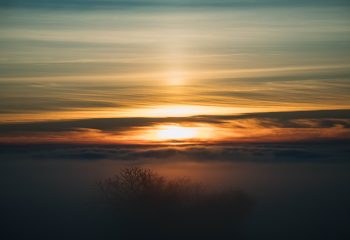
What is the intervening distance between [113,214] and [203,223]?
22.7 ft

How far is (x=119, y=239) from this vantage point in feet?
206

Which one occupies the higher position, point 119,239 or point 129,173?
point 129,173

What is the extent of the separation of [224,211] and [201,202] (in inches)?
73.2

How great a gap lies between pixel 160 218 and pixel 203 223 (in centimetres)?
378

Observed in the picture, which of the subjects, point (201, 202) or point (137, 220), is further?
point (201, 202)

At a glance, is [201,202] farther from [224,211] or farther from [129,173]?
[129,173]

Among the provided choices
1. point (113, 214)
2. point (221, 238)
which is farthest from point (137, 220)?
point (221, 238)

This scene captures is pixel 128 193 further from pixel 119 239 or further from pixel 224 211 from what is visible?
pixel 224 211

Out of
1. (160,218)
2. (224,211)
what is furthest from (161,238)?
(224,211)

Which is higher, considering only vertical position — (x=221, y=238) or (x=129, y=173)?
(x=129, y=173)

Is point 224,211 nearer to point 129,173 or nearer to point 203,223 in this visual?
point 203,223

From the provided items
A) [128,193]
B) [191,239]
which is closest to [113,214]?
[128,193]

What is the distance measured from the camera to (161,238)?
6262cm

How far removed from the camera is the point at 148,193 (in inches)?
2490
